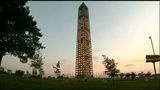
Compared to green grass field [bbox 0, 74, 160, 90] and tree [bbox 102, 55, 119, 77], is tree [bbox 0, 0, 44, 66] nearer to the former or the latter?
green grass field [bbox 0, 74, 160, 90]

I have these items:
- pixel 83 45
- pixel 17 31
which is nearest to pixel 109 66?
pixel 17 31

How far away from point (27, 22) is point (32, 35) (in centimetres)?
534

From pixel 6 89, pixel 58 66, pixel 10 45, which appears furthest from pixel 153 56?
pixel 58 66

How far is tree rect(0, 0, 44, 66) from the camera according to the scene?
3725 cm

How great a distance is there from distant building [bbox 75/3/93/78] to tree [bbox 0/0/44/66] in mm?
132174

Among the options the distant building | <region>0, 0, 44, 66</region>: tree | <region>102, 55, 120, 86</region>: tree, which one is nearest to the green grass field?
<region>0, 0, 44, 66</region>: tree

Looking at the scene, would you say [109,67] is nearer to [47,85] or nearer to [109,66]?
[109,66]

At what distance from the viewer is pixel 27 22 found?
1522 inches

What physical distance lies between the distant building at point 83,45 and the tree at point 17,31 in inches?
5204

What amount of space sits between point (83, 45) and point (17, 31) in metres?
138

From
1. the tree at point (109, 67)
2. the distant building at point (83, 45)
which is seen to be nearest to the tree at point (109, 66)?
the tree at point (109, 67)

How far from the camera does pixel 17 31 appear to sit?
3944 cm

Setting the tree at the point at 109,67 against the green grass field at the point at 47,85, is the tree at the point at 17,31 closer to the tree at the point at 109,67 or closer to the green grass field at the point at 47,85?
the green grass field at the point at 47,85

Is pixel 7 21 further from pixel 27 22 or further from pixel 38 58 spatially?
pixel 38 58
